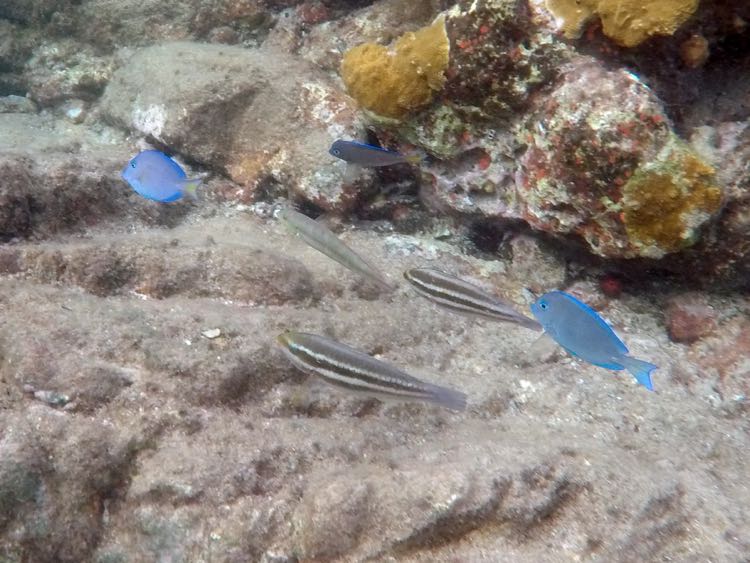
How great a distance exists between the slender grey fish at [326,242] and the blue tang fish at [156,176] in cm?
100

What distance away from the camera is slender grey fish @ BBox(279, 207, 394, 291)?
3.58 m

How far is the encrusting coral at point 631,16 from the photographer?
11.5 feet

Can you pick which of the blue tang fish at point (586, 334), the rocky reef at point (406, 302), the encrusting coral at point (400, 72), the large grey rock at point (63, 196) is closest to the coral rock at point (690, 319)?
the rocky reef at point (406, 302)

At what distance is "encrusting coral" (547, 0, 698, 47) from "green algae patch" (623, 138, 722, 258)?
79 centimetres

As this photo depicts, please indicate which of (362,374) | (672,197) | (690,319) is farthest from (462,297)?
(690,319)

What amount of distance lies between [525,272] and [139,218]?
3603mm

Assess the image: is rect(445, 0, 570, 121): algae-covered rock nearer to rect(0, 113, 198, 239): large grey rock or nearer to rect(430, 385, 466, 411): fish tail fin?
rect(430, 385, 466, 411): fish tail fin

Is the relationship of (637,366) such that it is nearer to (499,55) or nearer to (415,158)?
(499,55)

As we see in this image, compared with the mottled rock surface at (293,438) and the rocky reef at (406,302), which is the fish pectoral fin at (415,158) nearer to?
the rocky reef at (406,302)

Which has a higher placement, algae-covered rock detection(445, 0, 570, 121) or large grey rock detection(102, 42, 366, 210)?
algae-covered rock detection(445, 0, 570, 121)

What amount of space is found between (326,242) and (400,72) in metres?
1.86

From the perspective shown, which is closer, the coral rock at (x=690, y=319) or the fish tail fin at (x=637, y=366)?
the fish tail fin at (x=637, y=366)

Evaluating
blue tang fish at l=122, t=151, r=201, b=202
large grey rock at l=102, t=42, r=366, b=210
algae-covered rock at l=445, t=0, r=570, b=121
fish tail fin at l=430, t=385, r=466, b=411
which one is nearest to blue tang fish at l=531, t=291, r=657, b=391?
fish tail fin at l=430, t=385, r=466, b=411

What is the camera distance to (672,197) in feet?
11.5
